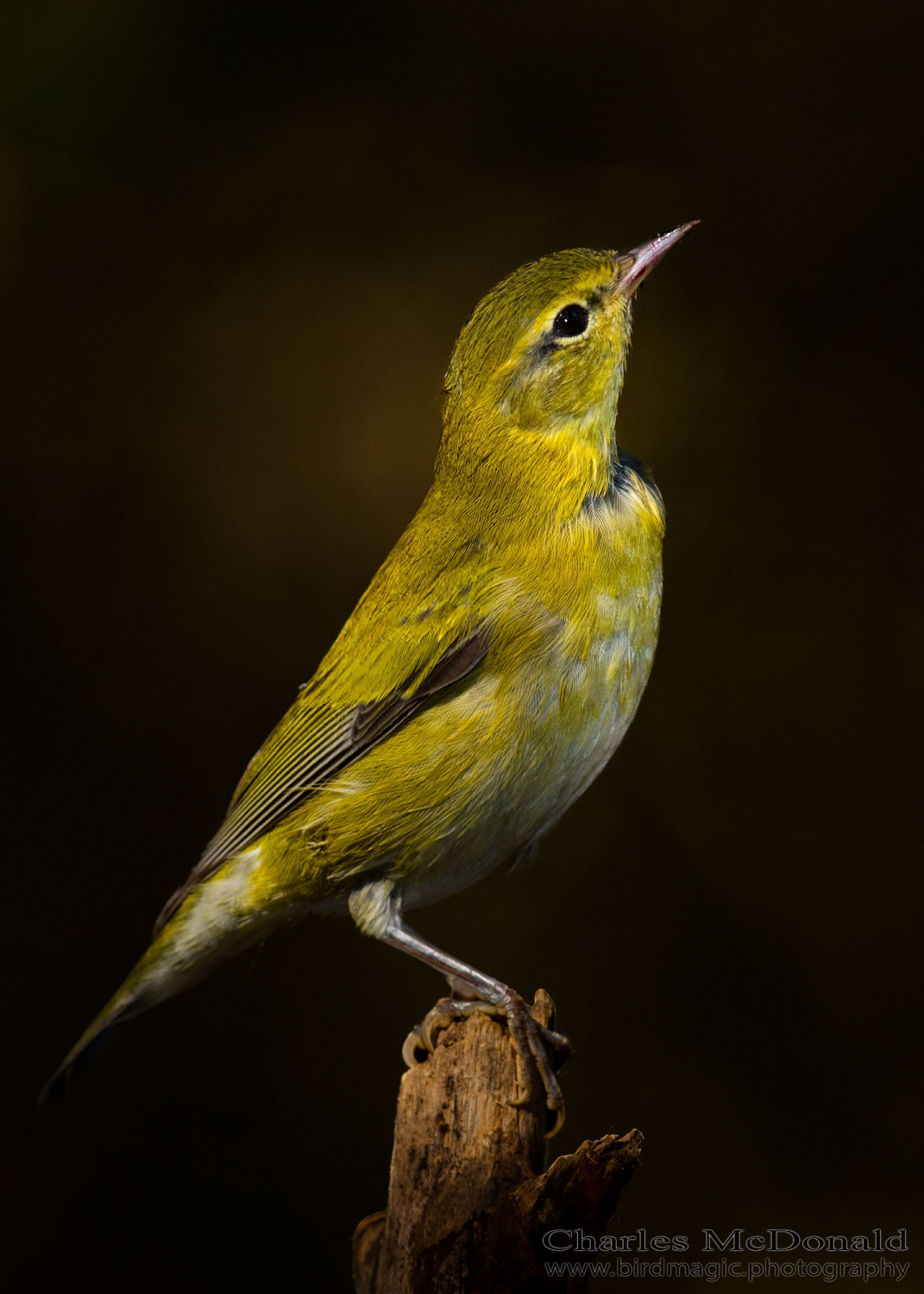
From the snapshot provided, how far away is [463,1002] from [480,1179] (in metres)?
0.38

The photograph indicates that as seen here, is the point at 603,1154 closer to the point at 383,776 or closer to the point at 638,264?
the point at 383,776

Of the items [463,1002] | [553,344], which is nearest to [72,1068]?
[463,1002]

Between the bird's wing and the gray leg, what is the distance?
0.84ft

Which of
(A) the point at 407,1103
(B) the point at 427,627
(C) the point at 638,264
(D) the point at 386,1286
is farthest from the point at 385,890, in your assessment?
(C) the point at 638,264

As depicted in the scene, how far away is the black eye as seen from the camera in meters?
2.22

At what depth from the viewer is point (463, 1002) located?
228cm

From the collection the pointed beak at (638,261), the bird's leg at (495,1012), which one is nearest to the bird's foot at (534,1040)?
the bird's leg at (495,1012)

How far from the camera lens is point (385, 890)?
2.26 meters

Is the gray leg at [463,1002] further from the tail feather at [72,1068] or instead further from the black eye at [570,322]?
the black eye at [570,322]

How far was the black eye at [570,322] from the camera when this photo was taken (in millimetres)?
2225

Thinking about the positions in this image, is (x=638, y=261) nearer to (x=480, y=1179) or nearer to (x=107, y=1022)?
(x=480, y=1179)

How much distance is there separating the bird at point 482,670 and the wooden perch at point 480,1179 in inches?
2.6

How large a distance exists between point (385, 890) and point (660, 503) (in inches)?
38.4

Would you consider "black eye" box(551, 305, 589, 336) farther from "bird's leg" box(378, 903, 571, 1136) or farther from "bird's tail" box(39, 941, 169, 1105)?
"bird's tail" box(39, 941, 169, 1105)
